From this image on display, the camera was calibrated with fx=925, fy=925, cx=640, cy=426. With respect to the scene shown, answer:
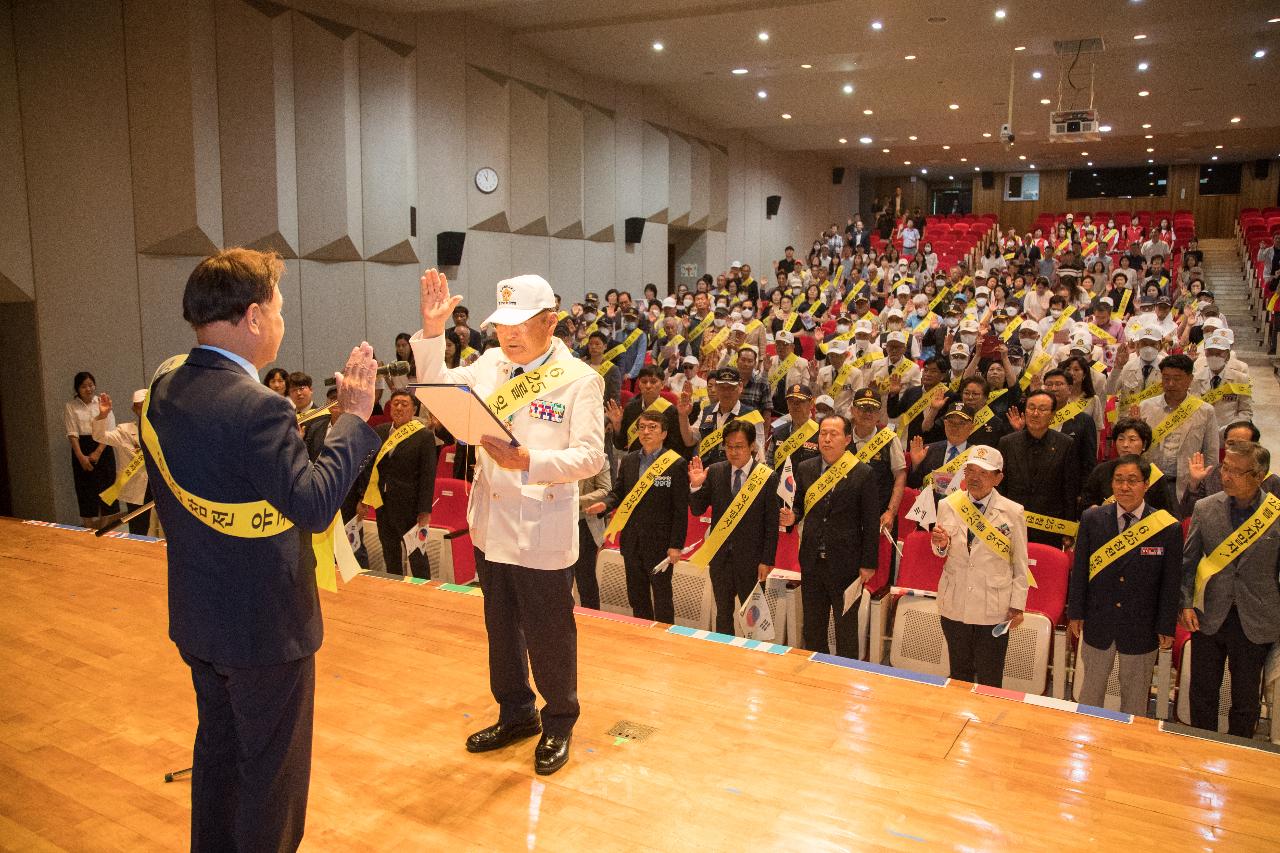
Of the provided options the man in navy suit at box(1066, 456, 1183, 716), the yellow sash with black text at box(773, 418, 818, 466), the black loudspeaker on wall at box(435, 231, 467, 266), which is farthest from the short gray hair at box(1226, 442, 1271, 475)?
the black loudspeaker on wall at box(435, 231, 467, 266)

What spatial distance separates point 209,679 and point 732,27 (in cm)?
1134

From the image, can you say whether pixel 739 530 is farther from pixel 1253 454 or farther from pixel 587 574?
pixel 1253 454

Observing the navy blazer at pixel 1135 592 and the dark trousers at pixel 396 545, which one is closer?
the navy blazer at pixel 1135 592

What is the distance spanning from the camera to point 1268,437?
9.21m

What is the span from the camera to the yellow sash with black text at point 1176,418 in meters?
6.04

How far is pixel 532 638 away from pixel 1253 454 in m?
3.18

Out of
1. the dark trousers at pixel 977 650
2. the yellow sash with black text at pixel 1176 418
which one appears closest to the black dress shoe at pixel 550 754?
the dark trousers at pixel 977 650

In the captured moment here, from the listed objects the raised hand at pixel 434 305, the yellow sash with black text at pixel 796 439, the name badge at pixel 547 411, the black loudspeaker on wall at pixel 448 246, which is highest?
the black loudspeaker on wall at pixel 448 246

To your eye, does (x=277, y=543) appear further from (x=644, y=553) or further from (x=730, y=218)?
(x=730, y=218)

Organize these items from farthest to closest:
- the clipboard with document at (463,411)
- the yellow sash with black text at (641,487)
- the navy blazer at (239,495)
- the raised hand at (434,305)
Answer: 1. the yellow sash with black text at (641,487)
2. the raised hand at (434,305)
3. the clipboard with document at (463,411)
4. the navy blazer at (239,495)

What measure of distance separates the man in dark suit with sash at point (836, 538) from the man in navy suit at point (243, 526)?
121 inches

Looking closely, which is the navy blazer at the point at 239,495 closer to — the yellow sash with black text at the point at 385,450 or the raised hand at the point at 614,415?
the yellow sash with black text at the point at 385,450

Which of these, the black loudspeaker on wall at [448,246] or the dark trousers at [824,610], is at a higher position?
the black loudspeaker on wall at [448,246]

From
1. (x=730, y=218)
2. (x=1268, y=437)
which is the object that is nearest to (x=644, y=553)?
(x=1268, y=437)
